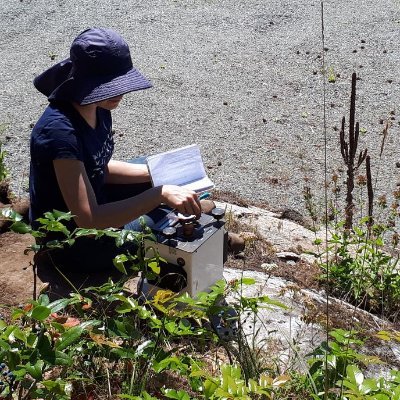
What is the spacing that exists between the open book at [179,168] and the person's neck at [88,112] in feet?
0.98

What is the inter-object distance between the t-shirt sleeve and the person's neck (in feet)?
0.42

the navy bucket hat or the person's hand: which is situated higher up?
the navy bucket hat

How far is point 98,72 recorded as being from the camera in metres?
3.04

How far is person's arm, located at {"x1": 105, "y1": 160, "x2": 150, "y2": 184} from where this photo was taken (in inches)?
146

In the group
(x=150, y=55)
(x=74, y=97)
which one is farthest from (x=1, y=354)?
(x=150, y=55)

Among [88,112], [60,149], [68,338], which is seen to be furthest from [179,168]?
[68,338]

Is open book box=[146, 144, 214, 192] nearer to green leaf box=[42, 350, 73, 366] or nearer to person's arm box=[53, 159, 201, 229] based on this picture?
person's arm box=[53, 159, 201, 229]

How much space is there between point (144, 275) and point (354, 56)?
6466 mm

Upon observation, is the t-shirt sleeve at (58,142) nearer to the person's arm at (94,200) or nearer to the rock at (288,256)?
the person's arm at (94,200)

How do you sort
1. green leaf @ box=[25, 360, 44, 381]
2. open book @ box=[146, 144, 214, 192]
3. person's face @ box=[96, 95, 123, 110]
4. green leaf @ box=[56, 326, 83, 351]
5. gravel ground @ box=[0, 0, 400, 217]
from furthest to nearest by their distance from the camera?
gravel ground @ box=[0, 0, 400, 217]
open book @ box=[146, 144, 214, 192]
person's face @ box=[96, 95, 123, 110]
green leaf @ box=[56, 326, 83, 351]
green leaf @ box=[25, 360, 44, 381]

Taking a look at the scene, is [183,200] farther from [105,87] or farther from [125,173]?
[125,173]

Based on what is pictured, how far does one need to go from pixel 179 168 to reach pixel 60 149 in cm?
57

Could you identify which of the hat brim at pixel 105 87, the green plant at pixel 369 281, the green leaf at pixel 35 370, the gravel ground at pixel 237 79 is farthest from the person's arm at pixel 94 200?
the gravel ground at pixel 237 79

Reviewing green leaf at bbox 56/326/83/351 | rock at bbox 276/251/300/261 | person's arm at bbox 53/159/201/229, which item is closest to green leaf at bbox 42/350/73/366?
green leaf at bbox 56/326/83/351
